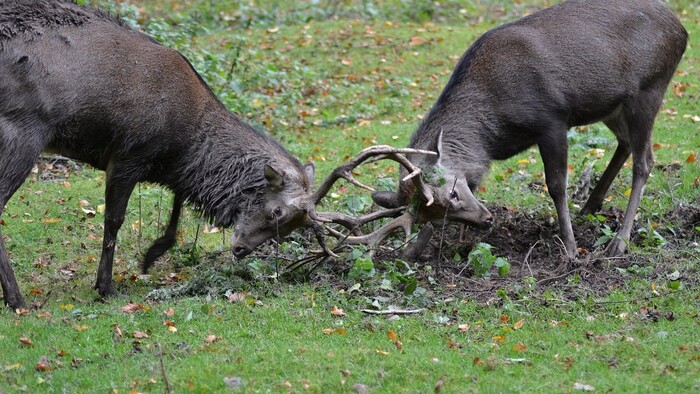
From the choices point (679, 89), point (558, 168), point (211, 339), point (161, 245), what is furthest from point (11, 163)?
point (679, 89)

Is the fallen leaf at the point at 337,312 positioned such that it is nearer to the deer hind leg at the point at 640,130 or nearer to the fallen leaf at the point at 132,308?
the fallen leaf at the point at 132,308

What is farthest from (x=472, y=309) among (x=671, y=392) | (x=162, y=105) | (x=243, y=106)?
(x=243, y=106)

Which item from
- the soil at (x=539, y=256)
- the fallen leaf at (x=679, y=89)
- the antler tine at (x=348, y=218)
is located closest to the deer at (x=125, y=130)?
the antler tine at (x=348, y=218)

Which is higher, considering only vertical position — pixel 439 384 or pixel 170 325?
pixel 439 384

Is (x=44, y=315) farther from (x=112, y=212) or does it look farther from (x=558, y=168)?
(x=558, y=168)

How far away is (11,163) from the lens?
24.3ft

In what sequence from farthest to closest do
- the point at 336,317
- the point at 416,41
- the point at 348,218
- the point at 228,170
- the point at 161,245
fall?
the point at 416,41
the point at 161,245
the point at 228,170
the point at 348,218
the point at 336,317

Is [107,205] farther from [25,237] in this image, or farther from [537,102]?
[537,102]

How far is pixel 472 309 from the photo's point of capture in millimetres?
7121

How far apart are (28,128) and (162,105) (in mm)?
1104

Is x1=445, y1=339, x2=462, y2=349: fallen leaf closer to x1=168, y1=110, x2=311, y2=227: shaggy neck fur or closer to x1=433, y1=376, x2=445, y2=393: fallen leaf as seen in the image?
x1=433, y1=376, x2=445, y2=393: fallen leaf

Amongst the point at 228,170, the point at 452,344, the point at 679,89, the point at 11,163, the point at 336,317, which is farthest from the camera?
the point at 679,89

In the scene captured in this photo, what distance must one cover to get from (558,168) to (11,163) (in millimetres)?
4643

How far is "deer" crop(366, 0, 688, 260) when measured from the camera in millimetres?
8508
